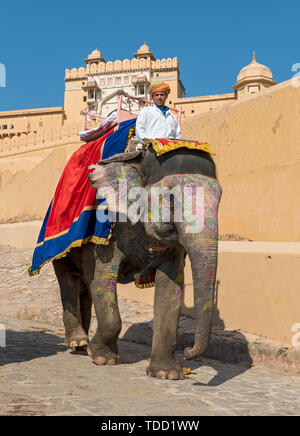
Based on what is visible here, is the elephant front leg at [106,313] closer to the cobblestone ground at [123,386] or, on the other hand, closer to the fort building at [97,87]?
the cobblestone ground at [123,386]

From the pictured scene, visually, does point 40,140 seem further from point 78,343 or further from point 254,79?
point 78,343

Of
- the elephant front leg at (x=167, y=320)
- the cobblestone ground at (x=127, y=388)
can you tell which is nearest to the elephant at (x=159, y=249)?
the elephant front leg at (x=167, y=320)

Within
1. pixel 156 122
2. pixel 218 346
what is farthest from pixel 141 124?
pixel 218 346

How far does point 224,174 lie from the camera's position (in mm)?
10484

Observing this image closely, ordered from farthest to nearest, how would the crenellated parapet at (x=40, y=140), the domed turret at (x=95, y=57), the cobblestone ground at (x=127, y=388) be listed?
1. the domed turret at (x=95, y=57)
2. the crenellated parapet at (x=40, y=140)
3. the cobblestone ground at (x=127, y=388)

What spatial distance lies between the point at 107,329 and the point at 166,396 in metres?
1.35

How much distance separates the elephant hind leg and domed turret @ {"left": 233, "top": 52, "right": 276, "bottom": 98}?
20225 mm

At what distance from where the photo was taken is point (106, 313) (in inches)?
204

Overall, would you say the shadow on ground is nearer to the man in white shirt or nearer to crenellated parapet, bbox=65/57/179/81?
the man in white shirt

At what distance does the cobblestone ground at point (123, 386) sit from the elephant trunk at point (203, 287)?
476mm

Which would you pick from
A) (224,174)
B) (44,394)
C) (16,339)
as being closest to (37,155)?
(224,174)

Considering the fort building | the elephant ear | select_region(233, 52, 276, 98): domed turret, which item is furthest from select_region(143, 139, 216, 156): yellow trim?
the fort building

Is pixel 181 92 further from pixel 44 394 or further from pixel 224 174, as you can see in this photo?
pixel 44 394

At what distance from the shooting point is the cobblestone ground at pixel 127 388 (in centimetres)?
356
